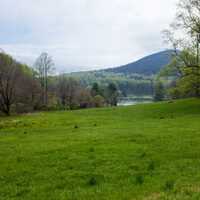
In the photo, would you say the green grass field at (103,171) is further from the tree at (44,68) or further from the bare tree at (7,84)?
the tree at (44,68)

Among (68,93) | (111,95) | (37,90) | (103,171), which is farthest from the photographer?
(111,95)

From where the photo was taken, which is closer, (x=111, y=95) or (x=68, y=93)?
(x=68, y=93)

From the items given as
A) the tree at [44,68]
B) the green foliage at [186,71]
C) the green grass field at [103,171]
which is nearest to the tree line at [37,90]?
the tree at [44,68]

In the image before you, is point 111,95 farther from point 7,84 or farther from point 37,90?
point 7,84

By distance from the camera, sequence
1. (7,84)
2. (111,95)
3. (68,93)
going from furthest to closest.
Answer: (111,95) → (68,93) → (7,84)

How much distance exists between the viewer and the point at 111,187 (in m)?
7.09

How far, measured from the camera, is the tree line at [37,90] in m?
48.4

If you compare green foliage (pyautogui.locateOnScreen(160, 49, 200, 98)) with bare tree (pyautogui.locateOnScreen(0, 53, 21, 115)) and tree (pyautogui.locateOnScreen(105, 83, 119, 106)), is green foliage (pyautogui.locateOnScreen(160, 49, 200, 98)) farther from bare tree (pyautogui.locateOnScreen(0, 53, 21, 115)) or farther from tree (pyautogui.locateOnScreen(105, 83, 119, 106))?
tree (pyautogui.locateOnScreen(105, 83, 119, 106))

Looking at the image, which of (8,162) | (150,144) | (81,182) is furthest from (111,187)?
(150,144)

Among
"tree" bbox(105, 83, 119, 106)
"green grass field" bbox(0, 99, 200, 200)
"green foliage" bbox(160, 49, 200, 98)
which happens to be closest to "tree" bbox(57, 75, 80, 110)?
"tree" bbox(105, 83, 119, 106)

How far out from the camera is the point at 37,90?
200 feet

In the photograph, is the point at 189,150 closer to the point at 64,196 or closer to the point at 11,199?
the point at 64,196

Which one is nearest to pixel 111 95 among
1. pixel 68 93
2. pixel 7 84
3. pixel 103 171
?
pixel 68 93

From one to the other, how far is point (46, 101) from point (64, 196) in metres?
64.0
